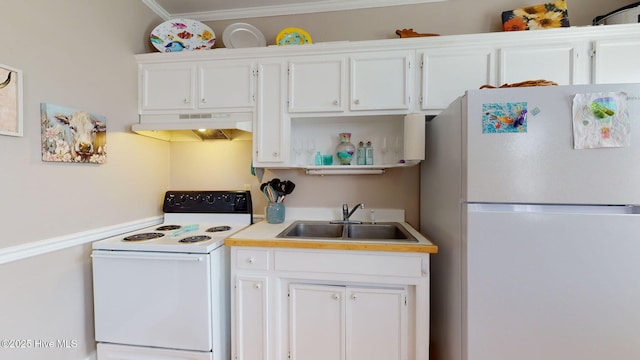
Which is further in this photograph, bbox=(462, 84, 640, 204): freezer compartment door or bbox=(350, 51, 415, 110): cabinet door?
bbox=(350, 51, 415, 110): cabinet door

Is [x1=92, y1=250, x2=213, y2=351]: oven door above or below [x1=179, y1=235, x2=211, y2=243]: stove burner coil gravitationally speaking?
below

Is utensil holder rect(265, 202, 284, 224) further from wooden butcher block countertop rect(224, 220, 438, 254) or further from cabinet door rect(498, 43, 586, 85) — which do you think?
cabinet door rect(498, 43, 586, 85)

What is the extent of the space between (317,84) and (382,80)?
0.46 meters

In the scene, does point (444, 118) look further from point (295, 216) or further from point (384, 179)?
point (295, 216)

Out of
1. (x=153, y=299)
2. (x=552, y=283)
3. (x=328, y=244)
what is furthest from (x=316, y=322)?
(x=552, y=283)

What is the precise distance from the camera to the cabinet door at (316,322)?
1498 mm

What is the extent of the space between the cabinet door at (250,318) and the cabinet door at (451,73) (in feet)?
5.25

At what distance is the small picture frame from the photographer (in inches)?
46.0

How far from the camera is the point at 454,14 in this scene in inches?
79.9

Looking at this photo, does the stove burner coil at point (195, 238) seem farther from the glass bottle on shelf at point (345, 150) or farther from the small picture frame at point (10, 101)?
the glass bottle on shelf at point (345, 150)

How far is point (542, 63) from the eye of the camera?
1644 millimetres

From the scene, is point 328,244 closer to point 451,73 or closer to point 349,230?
point 349,230

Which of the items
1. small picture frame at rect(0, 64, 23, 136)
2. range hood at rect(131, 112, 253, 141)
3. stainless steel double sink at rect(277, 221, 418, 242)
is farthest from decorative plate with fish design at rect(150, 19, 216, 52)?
stainless steel double sink at rect(277, 221, 418, 242)

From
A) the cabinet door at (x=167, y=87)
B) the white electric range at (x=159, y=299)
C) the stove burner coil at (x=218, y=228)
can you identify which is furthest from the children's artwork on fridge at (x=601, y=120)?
the cabinet door at (x=167, y=87)
